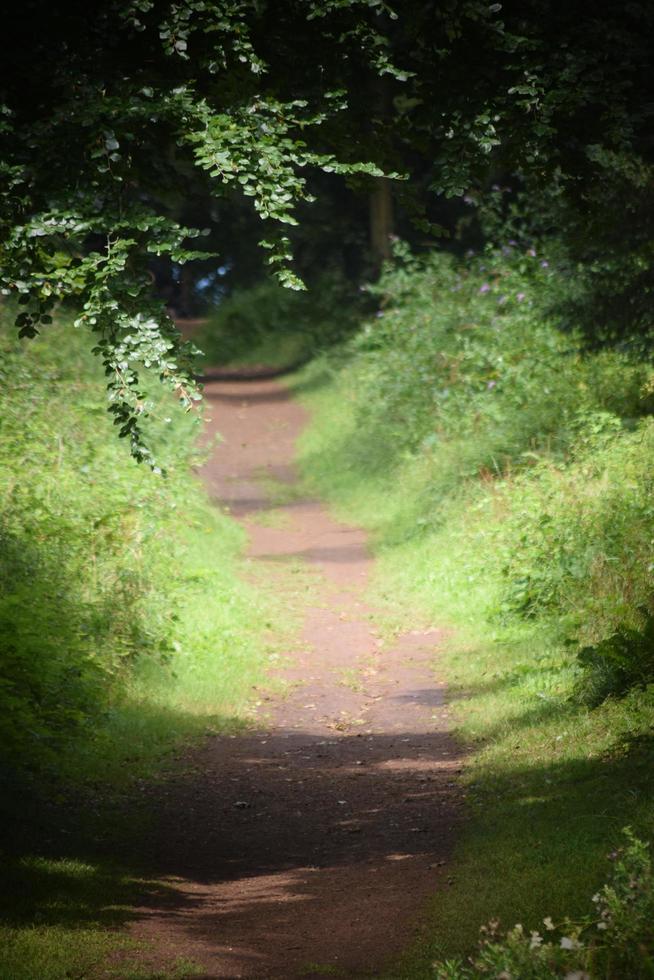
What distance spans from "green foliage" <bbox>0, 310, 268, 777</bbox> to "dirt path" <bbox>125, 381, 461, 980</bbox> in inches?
25.3

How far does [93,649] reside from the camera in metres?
9.82

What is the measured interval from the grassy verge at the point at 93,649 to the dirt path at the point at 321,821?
310 mm

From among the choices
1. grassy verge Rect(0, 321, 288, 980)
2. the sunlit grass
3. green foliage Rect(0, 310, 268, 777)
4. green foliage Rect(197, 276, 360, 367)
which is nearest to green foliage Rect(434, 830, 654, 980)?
the sunlit grass

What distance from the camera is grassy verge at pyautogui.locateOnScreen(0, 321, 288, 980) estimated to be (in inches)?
258

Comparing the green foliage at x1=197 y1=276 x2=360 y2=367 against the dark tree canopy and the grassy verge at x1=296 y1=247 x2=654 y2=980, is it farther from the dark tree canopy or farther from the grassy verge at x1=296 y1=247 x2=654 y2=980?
the dark tree canopy

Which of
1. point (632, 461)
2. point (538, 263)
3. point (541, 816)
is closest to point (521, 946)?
point (541, 816)

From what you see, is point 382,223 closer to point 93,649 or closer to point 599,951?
point 93,649

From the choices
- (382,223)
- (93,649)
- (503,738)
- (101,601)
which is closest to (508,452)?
(101,601)

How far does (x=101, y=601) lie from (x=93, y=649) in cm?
79

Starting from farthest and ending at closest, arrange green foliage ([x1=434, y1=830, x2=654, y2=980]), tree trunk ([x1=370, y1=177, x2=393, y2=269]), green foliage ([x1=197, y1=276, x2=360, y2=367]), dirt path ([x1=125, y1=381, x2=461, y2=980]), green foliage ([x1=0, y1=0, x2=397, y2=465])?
green foliage ([x1=197, y1=276, x2=360, y2=367]), tree trunk ([x1=370, y1=177, x2=393, y2=269]), green foliage ([x1=0, y1=0, x2=397, y2=465]), dirt path ([x1=125, y1=381, x2=461, y2=980]), green foliage ([x1=434, y1=830, x2=654, y2=980])

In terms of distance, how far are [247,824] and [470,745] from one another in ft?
6.25

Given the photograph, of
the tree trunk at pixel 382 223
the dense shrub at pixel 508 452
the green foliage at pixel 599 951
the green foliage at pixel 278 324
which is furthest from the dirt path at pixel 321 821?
the green foliage at pixel 278 324

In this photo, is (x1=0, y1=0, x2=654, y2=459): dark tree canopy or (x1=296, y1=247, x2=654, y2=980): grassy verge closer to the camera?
(x1=296, y1=247, x2=654, y2=980): grassy verge

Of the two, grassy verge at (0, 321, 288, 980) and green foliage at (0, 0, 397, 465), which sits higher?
green foliage at (0, 0, 397, 465)
